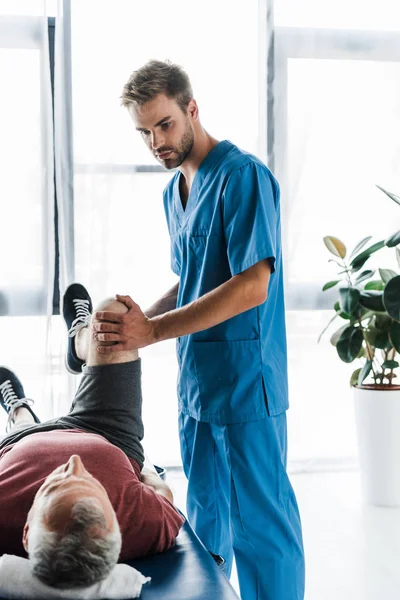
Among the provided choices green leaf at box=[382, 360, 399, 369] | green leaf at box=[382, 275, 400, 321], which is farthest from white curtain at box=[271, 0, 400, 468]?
green leaf at box=[382, 275, 400, 321]

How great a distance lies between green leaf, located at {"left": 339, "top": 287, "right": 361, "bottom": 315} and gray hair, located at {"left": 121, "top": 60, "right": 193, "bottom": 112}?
1.17 m

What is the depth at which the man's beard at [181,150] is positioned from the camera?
173 centimetres

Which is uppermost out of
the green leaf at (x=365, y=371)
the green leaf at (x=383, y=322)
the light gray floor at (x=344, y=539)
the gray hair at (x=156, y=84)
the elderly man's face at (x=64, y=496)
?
the gray hair at (x=156, y=84)

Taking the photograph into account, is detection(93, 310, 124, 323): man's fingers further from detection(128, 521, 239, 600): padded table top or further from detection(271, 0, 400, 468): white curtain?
detection(271, 0, 400, 468): white curtain

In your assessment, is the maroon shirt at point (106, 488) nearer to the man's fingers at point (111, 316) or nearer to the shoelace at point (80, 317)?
the man's fingers at point (111, 316)

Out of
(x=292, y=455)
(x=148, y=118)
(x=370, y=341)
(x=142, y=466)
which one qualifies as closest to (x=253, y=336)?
Result: (x=142, y=466)

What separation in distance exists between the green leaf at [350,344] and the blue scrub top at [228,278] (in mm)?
967

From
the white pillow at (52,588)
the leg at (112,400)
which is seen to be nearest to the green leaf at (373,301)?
the leg at (112,400)

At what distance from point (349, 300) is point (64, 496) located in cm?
176

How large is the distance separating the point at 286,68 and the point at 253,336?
67.0 inches

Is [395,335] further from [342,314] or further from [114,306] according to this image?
[114,306]

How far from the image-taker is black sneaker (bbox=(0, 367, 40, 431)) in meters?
2.11

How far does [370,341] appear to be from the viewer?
8.89 ft

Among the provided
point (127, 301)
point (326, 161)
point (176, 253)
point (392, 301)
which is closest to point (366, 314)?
point (392, 301)
